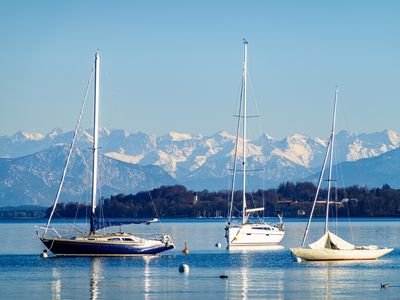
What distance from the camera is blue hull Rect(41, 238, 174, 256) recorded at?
264 feet

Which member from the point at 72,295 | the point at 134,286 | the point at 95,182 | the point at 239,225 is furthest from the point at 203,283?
the point at 239,225

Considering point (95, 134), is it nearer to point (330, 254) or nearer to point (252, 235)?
point (330, 254)

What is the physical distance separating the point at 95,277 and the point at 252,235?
34743 mm

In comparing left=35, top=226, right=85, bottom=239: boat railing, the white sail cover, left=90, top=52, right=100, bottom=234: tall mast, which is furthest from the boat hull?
left=35, top=226, right=85, bottom=239: boat railing

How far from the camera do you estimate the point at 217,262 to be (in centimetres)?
8062

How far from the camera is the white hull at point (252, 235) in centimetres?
9919

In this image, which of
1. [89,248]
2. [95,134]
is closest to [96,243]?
[89,248]

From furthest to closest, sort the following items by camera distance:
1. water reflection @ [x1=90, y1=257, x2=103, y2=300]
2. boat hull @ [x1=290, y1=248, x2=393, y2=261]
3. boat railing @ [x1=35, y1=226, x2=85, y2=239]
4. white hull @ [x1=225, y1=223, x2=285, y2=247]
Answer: white hull @ [x1=225, y1=223, x2=285, y2=247] < boat railing @ [x1=35, y1=226, x2=85, y2=239] < boat hull @ [x1=290, y1=248, x2=393, y2=261] < water reflection @ [x1=90, y1=257, x2=103, y2=300]

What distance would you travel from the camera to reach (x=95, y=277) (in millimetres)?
66812

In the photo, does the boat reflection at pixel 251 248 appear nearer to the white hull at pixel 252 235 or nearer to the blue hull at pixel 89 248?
the white hull at pixel 252 235

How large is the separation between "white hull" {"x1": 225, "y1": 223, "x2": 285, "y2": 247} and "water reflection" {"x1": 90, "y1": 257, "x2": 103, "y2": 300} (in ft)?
67.0

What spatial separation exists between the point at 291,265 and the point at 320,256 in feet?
7.83

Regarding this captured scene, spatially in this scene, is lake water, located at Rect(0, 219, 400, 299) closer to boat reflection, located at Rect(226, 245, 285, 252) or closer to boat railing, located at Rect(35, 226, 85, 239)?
boat railing, located at Rect(35, 226, 85, 239)

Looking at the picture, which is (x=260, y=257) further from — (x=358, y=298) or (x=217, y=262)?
(x=358, y=298)
